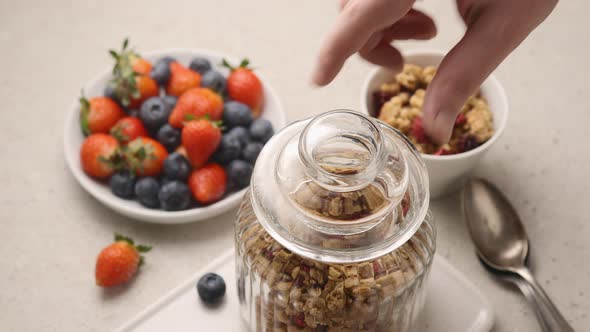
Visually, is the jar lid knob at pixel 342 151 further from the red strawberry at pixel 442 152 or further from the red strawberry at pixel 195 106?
the red strawberry at pixel 195 106

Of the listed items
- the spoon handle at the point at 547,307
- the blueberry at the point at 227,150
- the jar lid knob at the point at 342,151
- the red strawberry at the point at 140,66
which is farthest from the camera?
the red strawberry at the point at 140,66

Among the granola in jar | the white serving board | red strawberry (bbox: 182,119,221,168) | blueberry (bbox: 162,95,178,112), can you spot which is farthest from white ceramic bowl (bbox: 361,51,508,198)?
blueberry (bbox: 162,95,178,112)

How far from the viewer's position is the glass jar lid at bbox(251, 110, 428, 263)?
0.68 m

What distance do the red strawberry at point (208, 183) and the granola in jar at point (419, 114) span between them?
0.30 m

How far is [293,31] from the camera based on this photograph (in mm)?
1408

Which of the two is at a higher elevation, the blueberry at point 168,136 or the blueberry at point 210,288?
the blueberry at point 168,136

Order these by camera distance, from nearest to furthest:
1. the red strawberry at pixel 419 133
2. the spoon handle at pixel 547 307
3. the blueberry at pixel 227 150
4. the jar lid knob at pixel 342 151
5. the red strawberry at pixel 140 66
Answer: the jar lid knob at pixel 342 151, the spoon handle at pixel 547 307, the red strawberry at pixel 419 133, the blueberry at pixel 227 150, the red strawberry at pixel 140 66

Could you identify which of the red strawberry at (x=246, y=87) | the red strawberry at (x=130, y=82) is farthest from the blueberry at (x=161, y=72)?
the red strawberry at (x=246, y=87)

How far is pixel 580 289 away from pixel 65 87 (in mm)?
1055

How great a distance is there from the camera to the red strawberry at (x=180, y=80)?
4.03 ft

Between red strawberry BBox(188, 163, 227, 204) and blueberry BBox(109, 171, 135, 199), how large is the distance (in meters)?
0.10

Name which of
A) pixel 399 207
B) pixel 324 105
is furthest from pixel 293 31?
pixel 399 207

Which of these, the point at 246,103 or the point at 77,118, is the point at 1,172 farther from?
the point at 246,103

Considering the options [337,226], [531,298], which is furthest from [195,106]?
[531,298]
